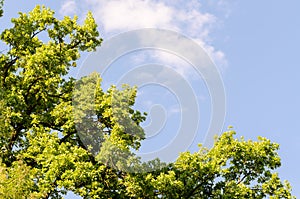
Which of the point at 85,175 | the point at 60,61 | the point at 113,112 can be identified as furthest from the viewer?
the point at 60,61

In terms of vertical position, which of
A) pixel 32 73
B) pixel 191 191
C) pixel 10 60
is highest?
pixel 10 60

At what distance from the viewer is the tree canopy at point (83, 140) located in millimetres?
24656

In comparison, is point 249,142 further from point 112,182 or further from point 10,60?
point 10,60

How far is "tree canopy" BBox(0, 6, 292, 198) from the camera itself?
24656 millimetres

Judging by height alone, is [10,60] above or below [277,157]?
above

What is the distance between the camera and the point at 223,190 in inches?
1085

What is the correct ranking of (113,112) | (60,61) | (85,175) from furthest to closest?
(60,61) < (113,112) < (85,175)

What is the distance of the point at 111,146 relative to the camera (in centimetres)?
2452

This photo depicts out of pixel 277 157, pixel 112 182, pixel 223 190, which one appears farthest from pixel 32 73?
pixel 277 157

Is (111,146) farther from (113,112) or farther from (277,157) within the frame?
(277,157)

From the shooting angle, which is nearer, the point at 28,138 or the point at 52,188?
the point at 52,188

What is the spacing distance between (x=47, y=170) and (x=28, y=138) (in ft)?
9.73

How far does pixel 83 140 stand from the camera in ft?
89.6

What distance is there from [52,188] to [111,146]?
3807 millimetres
